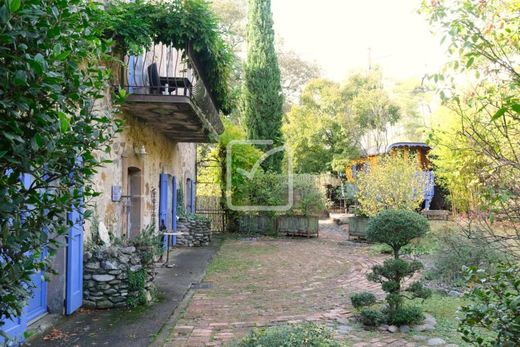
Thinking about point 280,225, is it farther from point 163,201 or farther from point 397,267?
point 397,267

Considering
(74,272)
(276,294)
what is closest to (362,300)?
(276,294)

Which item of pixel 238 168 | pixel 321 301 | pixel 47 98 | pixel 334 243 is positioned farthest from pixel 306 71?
pixel 47 98

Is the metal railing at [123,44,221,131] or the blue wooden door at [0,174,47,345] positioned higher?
the metal railing at [123,44,221,131]

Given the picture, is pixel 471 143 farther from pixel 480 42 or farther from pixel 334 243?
pixel 334 243

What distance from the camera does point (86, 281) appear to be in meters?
5.49

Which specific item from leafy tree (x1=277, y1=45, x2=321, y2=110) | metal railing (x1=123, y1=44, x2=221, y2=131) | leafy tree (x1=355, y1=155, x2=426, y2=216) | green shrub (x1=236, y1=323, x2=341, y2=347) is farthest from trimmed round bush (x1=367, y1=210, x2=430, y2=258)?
leafy tree (x1=277, y1=45, x2=321, y2=110)

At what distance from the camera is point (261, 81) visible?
729 inches

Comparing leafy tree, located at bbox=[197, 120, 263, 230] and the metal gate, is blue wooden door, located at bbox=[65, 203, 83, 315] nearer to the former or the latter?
leafy tree, located at bbox=[197, 120, 263, 230]

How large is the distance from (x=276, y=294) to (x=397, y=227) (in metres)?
2.37

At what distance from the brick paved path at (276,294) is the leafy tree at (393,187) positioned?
1560 millimetres

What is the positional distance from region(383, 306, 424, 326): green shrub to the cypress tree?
1358 cm

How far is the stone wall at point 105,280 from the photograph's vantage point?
547cm

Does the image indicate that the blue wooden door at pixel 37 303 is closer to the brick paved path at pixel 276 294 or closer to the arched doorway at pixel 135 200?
the brick paved path at pixel 276 294

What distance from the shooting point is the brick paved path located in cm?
463
